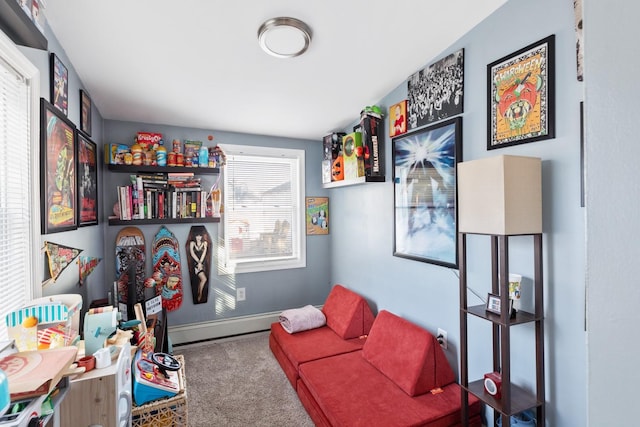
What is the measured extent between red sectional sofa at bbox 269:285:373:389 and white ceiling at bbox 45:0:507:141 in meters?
1.81

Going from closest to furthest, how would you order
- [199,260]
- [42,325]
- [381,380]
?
[42,325]
[381,380]
[199,260]

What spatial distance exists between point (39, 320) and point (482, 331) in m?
2.15

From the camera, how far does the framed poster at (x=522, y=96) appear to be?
→ 4.90ft

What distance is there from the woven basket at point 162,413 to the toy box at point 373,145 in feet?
6.60

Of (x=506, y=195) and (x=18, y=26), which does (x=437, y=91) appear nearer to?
(x=506, y=195)

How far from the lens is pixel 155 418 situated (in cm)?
155

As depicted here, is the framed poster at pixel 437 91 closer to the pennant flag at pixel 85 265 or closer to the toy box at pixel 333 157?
the toy box at pixel 333 157

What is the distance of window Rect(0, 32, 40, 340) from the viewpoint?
1.23m

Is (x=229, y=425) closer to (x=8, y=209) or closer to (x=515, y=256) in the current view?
(x=8, y=209)

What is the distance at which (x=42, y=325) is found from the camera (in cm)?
120

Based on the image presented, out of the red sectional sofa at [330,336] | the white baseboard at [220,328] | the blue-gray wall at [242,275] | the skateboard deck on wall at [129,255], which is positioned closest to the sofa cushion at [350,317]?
the red sectional sofa at [330,336]

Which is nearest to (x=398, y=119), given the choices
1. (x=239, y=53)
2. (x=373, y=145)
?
(x=373, y=145)

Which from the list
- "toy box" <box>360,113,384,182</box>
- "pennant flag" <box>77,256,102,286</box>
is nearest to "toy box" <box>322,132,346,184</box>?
"toy box" <box>360,113,384,182</box>

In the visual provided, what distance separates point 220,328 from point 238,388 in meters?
0.98
